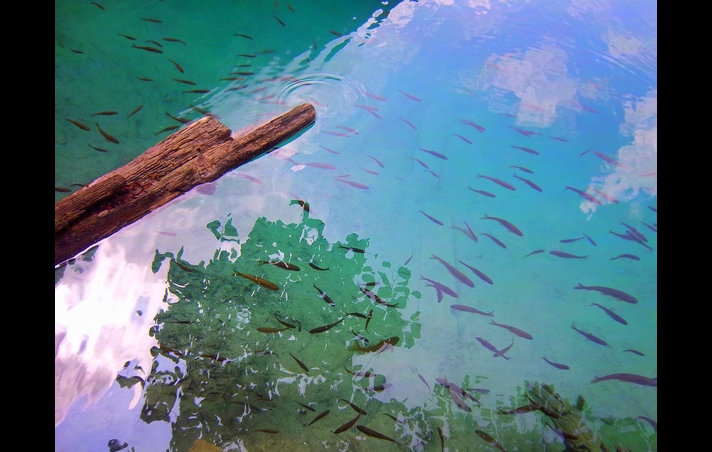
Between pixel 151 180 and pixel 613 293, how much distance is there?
364 centimetres

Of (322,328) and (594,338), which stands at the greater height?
(594,338)

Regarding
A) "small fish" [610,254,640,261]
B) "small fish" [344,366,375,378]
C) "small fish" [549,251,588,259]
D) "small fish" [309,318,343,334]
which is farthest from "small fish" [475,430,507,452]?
"small fish" [610,254,640,261]

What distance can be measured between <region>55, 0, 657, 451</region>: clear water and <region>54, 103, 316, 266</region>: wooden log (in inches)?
8.4

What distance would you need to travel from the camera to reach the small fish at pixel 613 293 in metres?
3.12

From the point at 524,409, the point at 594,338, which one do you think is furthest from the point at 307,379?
the point at 594,338

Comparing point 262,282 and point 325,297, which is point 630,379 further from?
point 262,282

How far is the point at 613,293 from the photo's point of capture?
10.4 ft

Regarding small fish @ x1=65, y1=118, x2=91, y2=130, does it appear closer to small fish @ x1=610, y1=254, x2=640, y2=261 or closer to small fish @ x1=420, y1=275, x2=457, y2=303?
small fish @ x1=420, y1=275, x2=457, y2=303

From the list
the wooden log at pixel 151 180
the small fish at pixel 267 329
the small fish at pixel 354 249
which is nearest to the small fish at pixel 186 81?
the wooden log at pixel 151 180

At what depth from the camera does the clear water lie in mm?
2357

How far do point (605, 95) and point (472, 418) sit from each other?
13.3 feet

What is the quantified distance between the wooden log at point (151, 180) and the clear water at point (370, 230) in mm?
213
